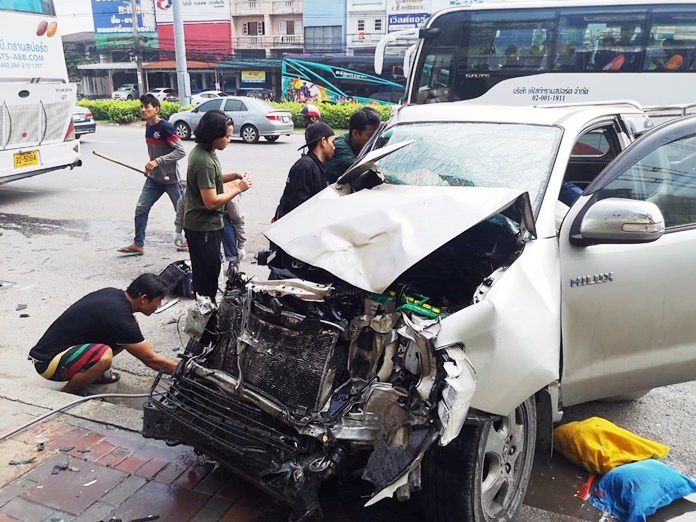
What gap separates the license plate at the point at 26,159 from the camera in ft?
31.0

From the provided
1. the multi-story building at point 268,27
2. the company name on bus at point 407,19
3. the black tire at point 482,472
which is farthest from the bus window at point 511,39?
the multi-story building at point 268,27

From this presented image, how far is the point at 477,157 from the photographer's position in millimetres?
3365

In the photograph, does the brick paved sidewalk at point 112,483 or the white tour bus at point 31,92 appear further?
the white tour bus at point 31,92

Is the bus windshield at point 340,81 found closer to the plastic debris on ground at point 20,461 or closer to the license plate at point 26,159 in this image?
the license plate at point 26,159

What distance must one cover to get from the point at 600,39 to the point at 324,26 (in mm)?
38761

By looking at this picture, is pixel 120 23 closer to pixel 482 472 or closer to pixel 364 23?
pixel 364 23

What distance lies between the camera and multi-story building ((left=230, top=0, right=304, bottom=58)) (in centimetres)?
4809

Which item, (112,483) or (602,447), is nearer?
(112,483)

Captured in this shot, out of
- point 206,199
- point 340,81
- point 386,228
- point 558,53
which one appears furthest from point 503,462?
point 340,81

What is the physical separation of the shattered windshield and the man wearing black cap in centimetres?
87

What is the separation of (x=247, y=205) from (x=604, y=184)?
7101 millimetres

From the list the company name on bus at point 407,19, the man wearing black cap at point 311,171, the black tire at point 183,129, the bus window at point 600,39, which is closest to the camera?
the man wearing black cap at point 311,171

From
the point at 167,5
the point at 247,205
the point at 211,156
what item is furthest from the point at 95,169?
the point at 167,5

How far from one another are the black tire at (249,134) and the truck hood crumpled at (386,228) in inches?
679
